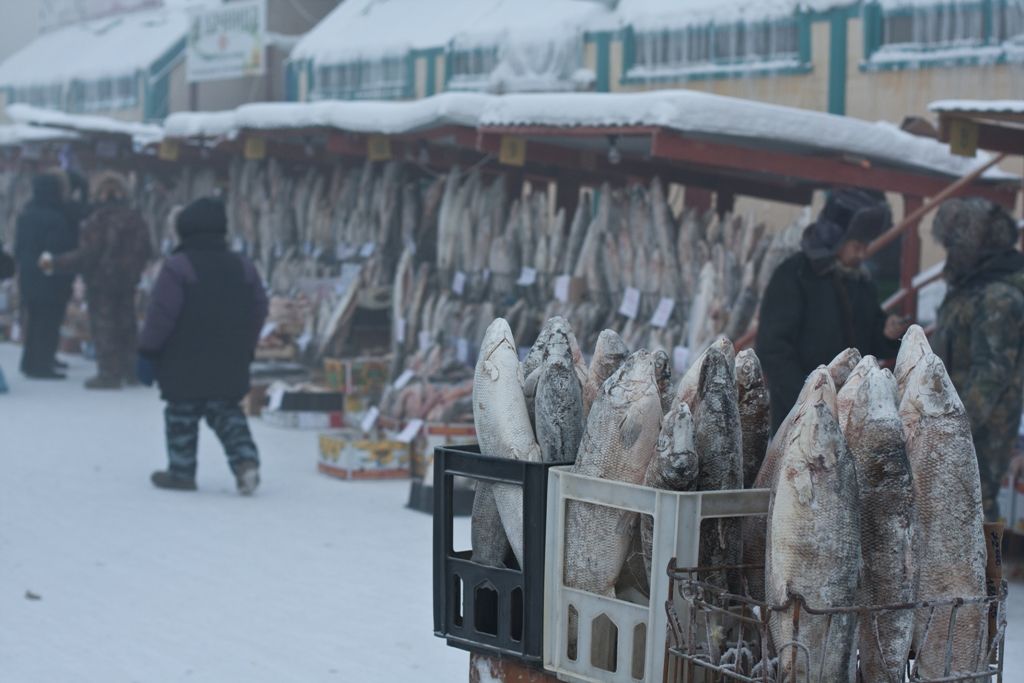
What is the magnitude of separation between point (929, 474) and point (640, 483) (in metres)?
0.51

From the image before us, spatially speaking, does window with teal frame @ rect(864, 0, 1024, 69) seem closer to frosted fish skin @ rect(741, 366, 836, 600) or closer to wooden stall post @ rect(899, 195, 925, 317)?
wooden stall post @ rect(899, 195, 925, 317)

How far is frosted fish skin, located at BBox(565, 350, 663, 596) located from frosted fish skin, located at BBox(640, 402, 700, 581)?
0.09 m

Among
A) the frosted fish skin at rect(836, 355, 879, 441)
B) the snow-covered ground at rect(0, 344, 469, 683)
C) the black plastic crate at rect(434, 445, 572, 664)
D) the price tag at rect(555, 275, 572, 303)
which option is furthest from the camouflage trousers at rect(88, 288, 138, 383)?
the frosted fish skin at rect(836, 355, 879, 441)

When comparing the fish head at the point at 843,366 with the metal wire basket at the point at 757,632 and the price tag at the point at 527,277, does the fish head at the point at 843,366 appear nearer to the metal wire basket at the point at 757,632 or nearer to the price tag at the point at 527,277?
the metal wire basket at the point at 757,632

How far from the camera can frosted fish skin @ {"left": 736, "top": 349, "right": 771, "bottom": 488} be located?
3.06 metres

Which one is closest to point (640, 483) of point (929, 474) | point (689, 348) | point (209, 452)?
point (929, 474)

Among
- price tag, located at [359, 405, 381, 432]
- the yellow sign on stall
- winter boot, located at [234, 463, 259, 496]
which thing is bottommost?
winter boot, located at [234, 463, 259, 496]

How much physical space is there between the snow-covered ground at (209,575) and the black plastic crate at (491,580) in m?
2.05

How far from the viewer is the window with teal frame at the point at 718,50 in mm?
13375

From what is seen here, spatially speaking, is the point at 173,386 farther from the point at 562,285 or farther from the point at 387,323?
the point at 387,323

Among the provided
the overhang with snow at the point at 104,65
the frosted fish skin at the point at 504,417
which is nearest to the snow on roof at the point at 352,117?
the frosted fish skin at the point at 504,417

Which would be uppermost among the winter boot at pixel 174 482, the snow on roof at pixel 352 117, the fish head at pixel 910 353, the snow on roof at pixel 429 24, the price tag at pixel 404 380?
the snow on roof at pixel 429 24

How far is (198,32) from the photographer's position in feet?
71.4

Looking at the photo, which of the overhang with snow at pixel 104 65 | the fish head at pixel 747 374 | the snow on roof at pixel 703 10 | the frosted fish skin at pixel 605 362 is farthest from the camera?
the overhang with snow at pixel 104 65
